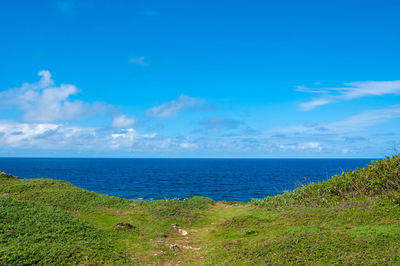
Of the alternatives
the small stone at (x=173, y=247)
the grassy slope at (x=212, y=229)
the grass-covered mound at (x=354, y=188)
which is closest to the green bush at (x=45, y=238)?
the grassy slope at (x=212, y=229)

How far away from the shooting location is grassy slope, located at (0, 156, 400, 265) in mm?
13109

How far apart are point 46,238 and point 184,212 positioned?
14189 mm

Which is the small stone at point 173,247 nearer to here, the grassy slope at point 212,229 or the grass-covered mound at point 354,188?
the grassy slope at point 212,229

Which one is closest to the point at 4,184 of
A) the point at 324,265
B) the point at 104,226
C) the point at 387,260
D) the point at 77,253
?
the point at 104,226

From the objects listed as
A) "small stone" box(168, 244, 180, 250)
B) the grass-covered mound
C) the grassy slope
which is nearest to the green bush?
the grassy slope

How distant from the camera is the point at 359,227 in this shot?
15.7 m

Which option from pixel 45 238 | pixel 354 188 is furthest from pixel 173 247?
pixel 354 188

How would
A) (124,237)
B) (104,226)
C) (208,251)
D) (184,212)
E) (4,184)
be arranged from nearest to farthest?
(208,251) → (124,237) → (104,226) → (184,212) → (4,184)

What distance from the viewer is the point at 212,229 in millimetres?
22609

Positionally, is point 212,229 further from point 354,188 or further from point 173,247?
point 354,188

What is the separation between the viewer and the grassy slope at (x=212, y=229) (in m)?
13.1

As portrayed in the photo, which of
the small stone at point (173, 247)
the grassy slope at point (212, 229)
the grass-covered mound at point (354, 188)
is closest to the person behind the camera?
the grassy slope at point (212, 229)

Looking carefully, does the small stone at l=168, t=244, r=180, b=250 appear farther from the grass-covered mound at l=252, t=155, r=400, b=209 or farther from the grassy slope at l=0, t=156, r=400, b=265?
the grass-covered mound at l=252, t=155, r=400, b=209

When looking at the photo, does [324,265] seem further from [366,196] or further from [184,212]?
[184,212]
